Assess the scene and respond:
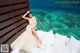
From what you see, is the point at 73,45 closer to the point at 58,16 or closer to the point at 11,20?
the point at 58,16

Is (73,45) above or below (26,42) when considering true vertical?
below

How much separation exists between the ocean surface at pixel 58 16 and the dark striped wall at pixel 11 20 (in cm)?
65

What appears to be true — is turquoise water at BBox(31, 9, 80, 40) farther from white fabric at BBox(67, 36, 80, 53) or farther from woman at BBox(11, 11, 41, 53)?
woman at BBox(11, 11, 41, 53)

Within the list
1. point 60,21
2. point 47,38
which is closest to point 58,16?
point 60,21

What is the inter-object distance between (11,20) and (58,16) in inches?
53.2

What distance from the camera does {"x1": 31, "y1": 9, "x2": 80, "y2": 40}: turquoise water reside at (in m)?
3.02

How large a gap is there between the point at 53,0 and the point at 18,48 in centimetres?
153

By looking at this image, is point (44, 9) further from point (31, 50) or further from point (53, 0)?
point (31, 50)

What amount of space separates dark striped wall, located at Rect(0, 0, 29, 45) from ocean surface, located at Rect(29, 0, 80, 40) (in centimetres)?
65

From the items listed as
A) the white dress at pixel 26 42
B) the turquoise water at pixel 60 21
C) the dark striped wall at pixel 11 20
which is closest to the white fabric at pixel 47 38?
the white dress at pixel 26 42

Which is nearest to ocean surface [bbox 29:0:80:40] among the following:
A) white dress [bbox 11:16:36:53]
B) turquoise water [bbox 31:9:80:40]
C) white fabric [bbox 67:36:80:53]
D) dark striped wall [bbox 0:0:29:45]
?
turquoise water [bbox 31:9:80:40]

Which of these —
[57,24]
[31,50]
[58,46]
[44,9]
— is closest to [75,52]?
[58,46]

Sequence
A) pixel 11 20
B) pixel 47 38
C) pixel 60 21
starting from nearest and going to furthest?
pixel 11 20 < pixel 47 38 < pixel 60 21

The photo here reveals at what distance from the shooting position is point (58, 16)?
307cm
